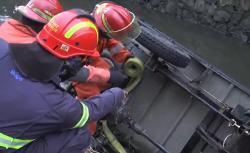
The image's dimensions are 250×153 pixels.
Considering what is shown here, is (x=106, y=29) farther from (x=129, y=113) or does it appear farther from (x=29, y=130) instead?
(x=29, y=130)

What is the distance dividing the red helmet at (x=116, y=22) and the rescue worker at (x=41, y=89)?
55.5 inches

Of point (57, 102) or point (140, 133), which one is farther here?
point (140, 133)

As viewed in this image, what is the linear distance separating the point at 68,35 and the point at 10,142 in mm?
783

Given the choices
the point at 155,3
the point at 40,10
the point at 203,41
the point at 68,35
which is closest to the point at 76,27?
the point at 68,35

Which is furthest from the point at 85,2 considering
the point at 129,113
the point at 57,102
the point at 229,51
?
the point at 57,102

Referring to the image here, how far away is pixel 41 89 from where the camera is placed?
3061 mm

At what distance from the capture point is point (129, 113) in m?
5.57

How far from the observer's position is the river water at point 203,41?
15508 mm

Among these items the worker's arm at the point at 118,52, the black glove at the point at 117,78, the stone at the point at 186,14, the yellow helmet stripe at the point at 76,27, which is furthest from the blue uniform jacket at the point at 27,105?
the stone at the point at 186,14

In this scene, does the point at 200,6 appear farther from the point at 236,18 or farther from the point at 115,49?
the point at 115,49

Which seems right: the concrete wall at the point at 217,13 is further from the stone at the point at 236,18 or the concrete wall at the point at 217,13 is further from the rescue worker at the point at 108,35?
the rescue worker at the point at 108,35

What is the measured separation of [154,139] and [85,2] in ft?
47.9

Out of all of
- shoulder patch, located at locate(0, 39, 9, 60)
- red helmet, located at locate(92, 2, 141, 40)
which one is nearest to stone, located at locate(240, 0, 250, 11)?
red helmet, located at locate(92, 2, 141, 40)

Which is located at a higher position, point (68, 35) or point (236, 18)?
point (236, 18)
